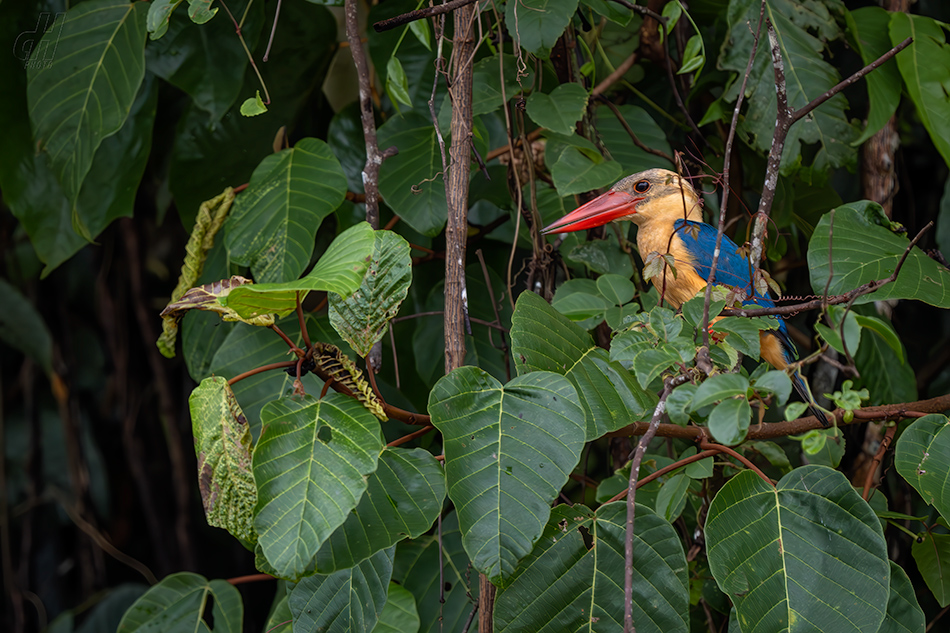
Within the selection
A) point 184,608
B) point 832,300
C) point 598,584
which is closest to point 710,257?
point 832,300

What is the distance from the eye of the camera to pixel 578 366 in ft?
3.10

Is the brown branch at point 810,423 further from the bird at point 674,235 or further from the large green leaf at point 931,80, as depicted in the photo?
the large green leaf at point 931,80

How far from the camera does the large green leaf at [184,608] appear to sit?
1191 millimetres

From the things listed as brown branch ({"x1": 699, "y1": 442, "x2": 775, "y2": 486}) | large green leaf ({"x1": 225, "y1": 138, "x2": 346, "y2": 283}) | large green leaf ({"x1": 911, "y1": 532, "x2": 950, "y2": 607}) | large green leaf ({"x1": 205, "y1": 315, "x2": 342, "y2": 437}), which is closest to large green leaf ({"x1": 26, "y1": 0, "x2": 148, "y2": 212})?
large green leaf ({"x1": 225, "y1": 138, "x2": 346, "y2": 283})

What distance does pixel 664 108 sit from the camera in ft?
5.68

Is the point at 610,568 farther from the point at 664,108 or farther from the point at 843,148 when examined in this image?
the point at 664,108

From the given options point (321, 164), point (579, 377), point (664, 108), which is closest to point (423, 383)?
point (321, 164)

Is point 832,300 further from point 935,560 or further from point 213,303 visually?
point 213,303

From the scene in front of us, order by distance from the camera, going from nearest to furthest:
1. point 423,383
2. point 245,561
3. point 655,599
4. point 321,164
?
point 655,599 < point 321,164 < point 423,383 < point 245,561

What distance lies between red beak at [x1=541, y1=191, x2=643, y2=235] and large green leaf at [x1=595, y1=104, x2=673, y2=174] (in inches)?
2.4

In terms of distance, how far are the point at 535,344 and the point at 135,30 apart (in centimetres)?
104

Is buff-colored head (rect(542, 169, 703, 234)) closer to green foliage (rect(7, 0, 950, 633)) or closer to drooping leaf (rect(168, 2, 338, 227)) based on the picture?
green foliage (rect(7, 0, 950, 633))

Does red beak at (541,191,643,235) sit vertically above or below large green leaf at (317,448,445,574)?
above

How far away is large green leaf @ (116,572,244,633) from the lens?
1191 millimetres
